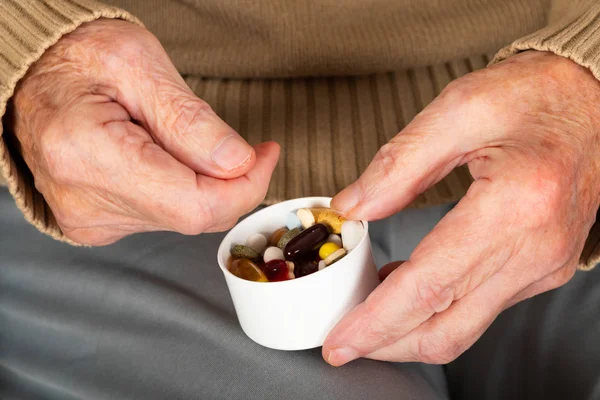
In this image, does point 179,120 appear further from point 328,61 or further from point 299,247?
point 328,61

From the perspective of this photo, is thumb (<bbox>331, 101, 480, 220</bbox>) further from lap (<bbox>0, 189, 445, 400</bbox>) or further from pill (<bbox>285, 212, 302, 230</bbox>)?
lap (<bbox>0, 189, 445, 400</bbox>)

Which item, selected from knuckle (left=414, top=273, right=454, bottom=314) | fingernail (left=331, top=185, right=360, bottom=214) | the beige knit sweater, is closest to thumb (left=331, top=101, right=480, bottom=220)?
fingernail (left=331, top=185, right=360, bottom=214)

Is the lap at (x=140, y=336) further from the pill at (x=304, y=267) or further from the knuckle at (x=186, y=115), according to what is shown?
the knuckle at (x=186, y=115)

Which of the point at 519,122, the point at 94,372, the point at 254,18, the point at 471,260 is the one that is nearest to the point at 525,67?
the point at 519,122

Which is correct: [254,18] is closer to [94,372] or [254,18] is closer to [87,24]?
[87,24]

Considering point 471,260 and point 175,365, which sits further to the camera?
point 175,365

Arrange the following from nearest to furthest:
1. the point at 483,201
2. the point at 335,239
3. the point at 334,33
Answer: the point at 483,201 < the point at 335,239 < the point at 334,33

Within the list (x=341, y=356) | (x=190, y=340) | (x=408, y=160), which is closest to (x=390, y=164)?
(x=408, y=160)
